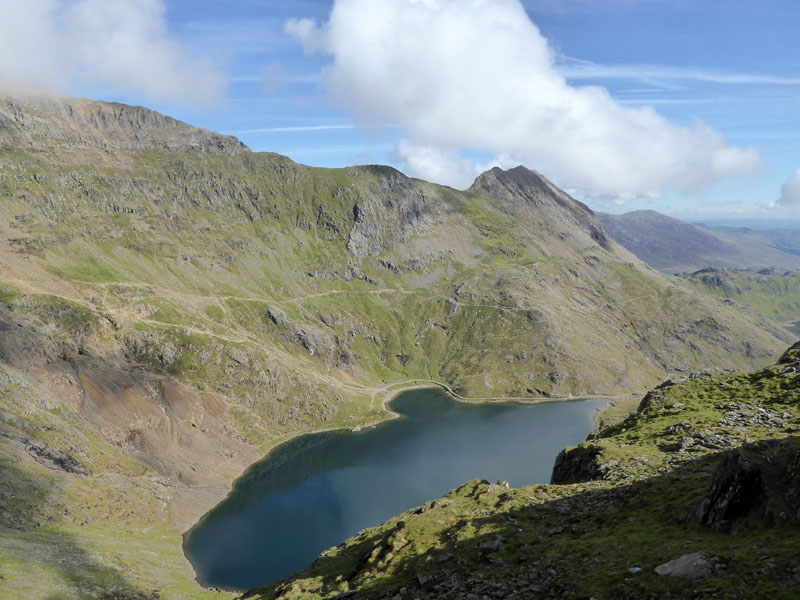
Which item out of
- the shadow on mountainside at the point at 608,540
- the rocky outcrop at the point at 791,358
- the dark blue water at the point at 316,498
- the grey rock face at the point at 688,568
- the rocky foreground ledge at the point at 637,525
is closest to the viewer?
the grey rock face at the point at 688,568

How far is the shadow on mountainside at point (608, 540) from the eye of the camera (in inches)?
888

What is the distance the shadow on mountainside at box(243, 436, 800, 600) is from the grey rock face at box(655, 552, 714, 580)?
27cm

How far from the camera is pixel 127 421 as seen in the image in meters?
175

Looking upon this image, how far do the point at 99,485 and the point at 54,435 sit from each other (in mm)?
26037

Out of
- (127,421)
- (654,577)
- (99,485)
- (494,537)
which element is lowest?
(99,485)

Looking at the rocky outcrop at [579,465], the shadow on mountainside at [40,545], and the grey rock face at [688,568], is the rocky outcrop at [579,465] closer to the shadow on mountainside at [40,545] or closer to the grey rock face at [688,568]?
the grey rock face at [688,568]

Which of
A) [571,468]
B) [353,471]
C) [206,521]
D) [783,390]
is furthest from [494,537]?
[353,471]

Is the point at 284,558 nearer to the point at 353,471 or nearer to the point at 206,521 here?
the point at 206,521

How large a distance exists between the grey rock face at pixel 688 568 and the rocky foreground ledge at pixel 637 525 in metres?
0.06

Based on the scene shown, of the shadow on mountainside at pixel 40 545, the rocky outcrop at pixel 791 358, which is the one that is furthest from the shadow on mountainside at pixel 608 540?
the shadow on mountainside at pixel 40 545

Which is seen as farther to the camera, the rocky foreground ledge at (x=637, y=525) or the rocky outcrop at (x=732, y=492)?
the rocky outcrop at (x=732, y=492)

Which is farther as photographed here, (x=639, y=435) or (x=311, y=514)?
(x=311, y=514)

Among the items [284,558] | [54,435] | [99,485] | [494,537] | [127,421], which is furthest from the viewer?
[127,421]

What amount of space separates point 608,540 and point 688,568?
8.89 metres
